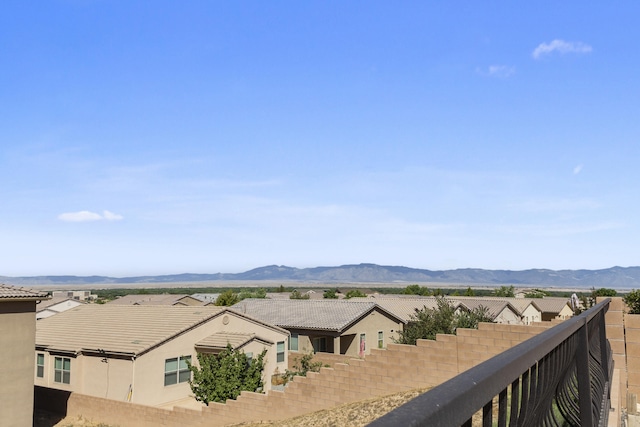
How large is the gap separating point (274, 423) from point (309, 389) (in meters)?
1.91

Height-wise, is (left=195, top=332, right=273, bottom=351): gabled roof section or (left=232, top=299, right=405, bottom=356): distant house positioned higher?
(left=195, top=332, right=273, bottom=351): gabled roof section

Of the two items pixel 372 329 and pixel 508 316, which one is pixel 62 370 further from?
pixel 508 316

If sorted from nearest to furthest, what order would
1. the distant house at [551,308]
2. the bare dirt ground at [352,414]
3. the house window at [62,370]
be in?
the bare dirt ground at [352,414]
the house window at [62,370]
the distant house at [551,308]

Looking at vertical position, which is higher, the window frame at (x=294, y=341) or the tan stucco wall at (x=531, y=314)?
the window frame at (x=294, y=341)

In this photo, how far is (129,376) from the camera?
26.2 m

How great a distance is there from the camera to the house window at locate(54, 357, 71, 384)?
29203 mm

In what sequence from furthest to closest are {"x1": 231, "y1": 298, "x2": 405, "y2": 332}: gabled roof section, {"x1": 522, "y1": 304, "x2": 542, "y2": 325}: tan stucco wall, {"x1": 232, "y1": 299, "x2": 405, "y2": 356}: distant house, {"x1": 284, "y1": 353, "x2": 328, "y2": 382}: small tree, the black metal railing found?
{"x1": 522, "y1": 304, "x2": 542, "y2": 325}: tan stucco wall
{"x1": 231, "y1": 298, "x2": 405, "y2": 332}: gabled roof section
{"x1": 232, "y1": 299, "x2": 405, "y2": 356}: distant house
{"x1": 284, "y1": 353, "x2": 328, "y2": 382}: small tree
the black metal railing

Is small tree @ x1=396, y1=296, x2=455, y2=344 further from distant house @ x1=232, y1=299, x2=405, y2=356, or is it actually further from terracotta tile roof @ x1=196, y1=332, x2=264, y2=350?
terracotta tile roof @ x1=196, y1=332, x2=264, y2=350

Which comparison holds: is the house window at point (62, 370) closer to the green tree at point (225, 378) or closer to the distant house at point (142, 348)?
the distant house at point (142, 348)

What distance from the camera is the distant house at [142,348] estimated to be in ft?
87.4

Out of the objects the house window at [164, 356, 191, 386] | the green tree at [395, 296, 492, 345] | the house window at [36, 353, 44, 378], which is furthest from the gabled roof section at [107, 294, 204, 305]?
the green tree at [395, 296, 492, 345]

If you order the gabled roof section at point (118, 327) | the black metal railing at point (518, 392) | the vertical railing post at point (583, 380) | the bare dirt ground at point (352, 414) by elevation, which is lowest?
the bare dirt ground at point (352, 414)

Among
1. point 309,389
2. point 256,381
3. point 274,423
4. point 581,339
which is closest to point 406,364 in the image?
point 309,389

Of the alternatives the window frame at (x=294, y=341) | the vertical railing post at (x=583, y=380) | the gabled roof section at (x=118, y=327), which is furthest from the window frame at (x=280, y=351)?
the vertical railing post at (x=583, y=380)
